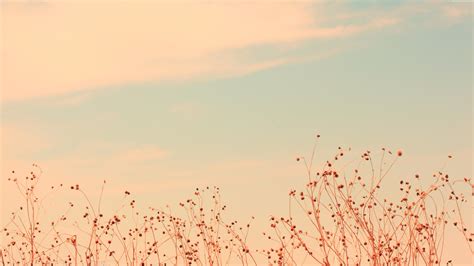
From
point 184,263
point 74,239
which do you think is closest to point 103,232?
point 74,239

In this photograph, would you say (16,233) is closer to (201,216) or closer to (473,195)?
(201,216)

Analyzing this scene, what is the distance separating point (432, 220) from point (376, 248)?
88 centimetres

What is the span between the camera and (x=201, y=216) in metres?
9.91

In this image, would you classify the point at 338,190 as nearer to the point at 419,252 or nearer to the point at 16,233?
the point at 419,252

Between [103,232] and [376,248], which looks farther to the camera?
[103,232]

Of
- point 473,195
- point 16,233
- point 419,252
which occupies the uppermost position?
point 16,233

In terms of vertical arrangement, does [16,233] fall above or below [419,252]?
above

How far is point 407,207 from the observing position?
857 centimetres

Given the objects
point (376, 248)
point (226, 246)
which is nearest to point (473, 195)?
point (376, 248)

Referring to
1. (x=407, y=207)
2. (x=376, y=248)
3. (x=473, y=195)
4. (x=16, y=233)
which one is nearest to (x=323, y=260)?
(x=376, y=248)

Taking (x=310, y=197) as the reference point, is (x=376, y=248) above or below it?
below

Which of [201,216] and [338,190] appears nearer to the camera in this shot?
[338,190]

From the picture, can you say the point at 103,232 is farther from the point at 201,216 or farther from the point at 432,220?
the point at 432,220

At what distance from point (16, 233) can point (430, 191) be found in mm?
5479
